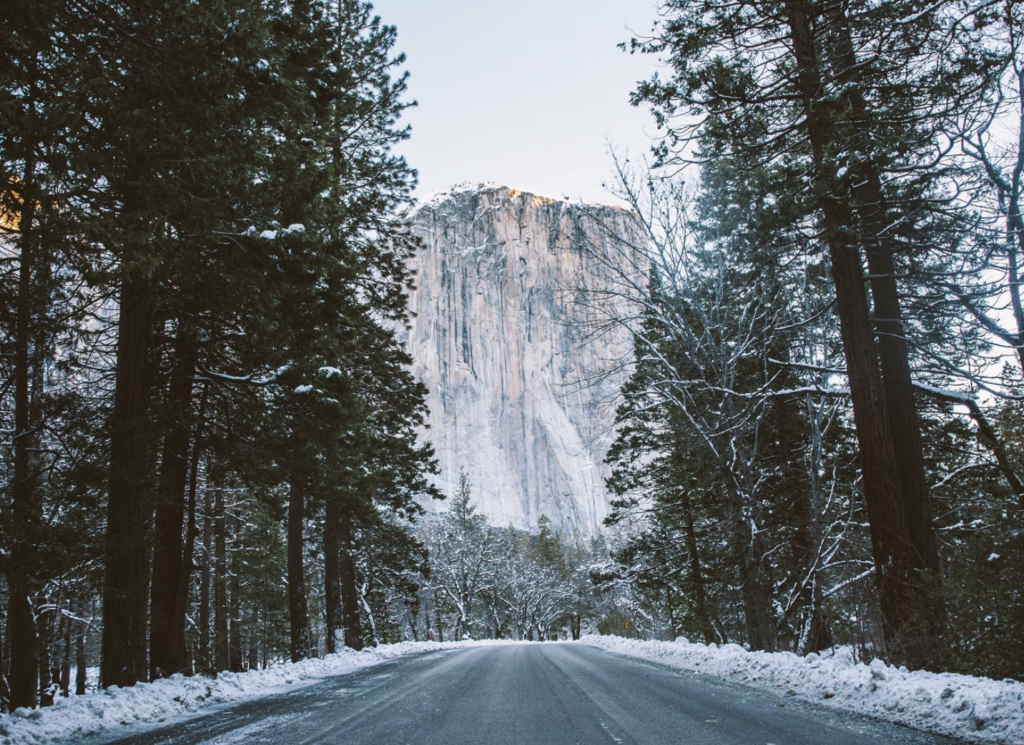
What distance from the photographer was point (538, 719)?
16.5 ft

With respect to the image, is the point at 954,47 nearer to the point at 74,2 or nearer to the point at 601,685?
the point at 601,685

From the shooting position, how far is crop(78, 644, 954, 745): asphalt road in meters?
4.12

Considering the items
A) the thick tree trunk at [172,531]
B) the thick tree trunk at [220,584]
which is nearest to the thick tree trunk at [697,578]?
the thick tree trunk at [172,531]

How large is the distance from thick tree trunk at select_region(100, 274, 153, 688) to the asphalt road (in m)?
1.49

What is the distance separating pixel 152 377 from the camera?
28.8ft

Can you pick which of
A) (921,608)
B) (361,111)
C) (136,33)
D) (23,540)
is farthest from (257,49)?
(921,608)

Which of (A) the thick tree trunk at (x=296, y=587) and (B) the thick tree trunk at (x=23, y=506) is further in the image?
(A) the thick tree trunk at (x=296, y=587)

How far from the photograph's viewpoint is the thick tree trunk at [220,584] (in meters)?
19.6

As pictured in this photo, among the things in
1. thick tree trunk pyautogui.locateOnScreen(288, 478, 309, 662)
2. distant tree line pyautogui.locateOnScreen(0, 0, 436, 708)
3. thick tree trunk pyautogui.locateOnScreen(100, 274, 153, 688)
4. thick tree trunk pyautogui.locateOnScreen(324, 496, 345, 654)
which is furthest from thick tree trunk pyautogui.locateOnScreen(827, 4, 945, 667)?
thick tree trunk pyautogui.locateOnScreen(324, 496, 345, 654)

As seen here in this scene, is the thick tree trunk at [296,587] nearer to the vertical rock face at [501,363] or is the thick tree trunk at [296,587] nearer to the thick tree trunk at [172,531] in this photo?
the thick tree trunk at [172,531]

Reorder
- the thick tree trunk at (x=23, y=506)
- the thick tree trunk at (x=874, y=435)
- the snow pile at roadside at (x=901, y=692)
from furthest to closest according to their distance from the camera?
the thick tree trunk at (x=874, y=435), the thick tree trunk at (x=23, y=506), the snow pile at roadside at (x=901, y=692)

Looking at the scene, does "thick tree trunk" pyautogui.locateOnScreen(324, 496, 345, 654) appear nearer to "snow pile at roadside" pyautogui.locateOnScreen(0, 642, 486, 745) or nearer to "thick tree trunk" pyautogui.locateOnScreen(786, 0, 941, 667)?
"snow pile at roadside" pyautogui.locateOnScreen(0, 642, 486, 745)

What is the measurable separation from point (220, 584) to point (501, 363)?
104329 millimetres

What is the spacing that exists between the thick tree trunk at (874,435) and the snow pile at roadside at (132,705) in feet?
24.6
